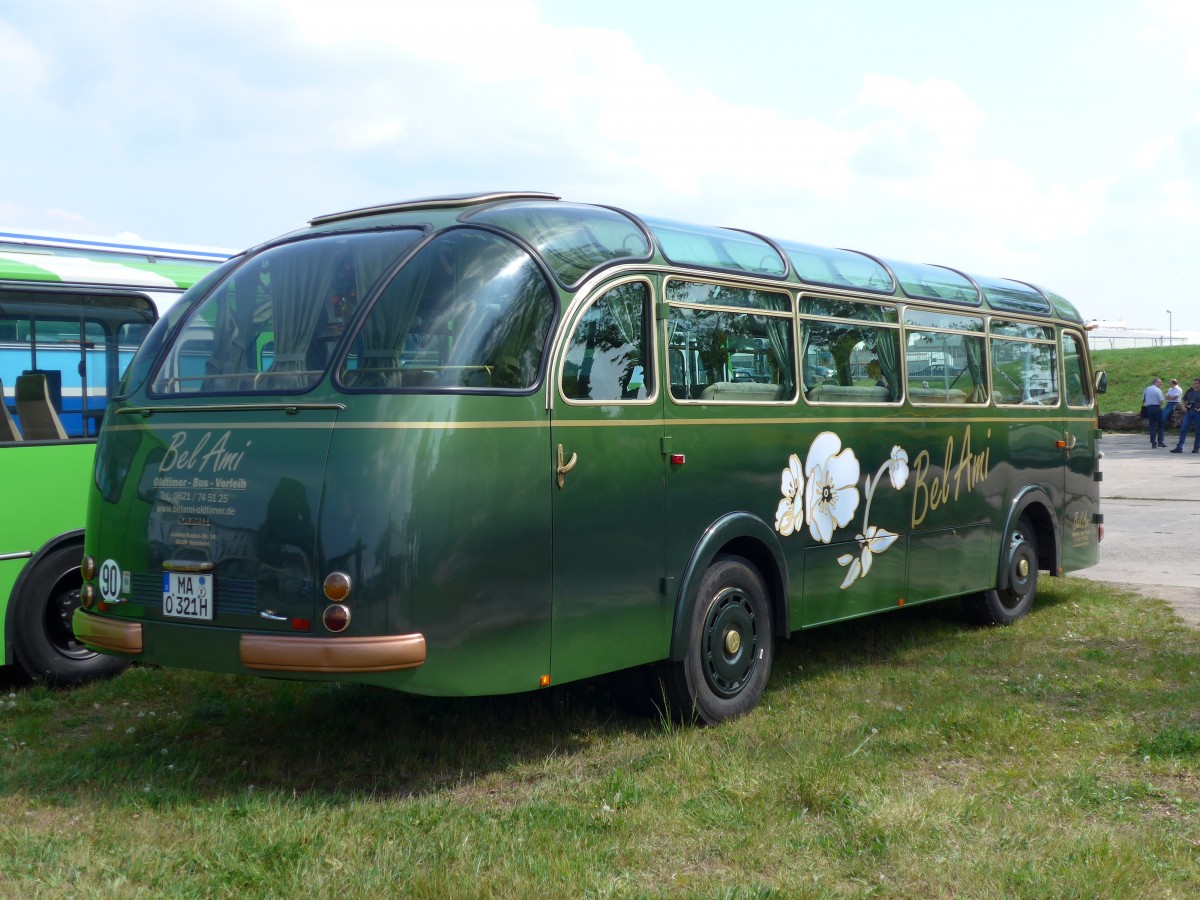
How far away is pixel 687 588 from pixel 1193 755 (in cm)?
256

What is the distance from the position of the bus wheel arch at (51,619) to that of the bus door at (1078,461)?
7.69 meters

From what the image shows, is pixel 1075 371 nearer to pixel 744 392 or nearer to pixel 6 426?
pixel 744 392

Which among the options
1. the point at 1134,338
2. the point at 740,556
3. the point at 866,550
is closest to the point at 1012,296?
the point at 866,550

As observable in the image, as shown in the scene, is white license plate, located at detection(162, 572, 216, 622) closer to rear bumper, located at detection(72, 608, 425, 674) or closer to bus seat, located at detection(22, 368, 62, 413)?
rear bumper, located at detection(72, 608, 425, 674)

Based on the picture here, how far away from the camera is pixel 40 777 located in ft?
20.2

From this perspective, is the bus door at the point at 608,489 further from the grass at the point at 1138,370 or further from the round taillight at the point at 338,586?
the grass at the point at 1138,370

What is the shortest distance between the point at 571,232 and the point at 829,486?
2631mm

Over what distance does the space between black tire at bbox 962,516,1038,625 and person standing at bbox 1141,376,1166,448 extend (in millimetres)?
21533

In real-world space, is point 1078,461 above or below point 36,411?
below

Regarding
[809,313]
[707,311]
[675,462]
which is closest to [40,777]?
[675,462]

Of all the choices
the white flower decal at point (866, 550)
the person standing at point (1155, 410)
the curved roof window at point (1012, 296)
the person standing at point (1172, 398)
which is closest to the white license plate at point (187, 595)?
the white flower decal at point (866, 550)

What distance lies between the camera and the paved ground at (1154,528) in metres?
12.4

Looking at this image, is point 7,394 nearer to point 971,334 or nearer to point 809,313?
point 809,313

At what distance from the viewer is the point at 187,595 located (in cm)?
593
